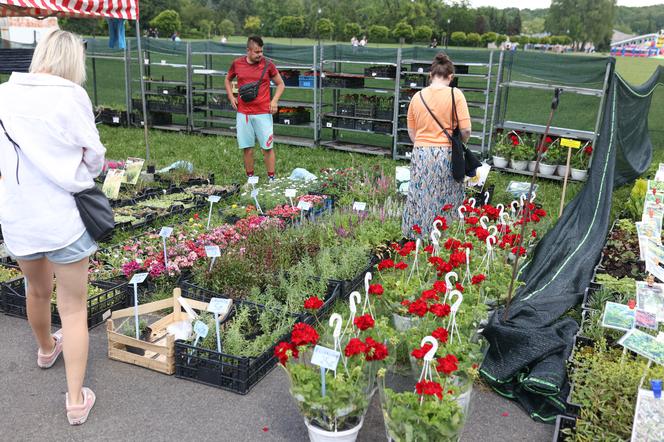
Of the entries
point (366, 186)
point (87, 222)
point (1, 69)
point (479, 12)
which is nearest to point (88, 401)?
point (87, 222)

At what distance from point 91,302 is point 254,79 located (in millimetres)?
3717

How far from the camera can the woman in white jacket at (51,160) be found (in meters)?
2.60

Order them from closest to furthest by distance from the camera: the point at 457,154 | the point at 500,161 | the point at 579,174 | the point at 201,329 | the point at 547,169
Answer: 1. the point at 201,329
2. the point at 457,154
3. the point at 579,174
4. the point at 547,169
5. the point at 500,161

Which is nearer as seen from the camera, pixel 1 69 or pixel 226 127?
pixel 1 69

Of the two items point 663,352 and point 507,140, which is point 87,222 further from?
point 507,140

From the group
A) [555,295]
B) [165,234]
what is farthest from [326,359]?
[555,295]

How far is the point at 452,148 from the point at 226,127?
8.44m

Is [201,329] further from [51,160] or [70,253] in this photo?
[51,160]

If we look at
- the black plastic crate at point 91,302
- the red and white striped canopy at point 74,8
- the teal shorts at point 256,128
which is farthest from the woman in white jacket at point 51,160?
the red and white striped canopy at point 74,8

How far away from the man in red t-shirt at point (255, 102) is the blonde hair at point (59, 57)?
4.13 meters

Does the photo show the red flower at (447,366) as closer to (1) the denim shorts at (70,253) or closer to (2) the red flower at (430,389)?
(2) the red flower at (430,389)

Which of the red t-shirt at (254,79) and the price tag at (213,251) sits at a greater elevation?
the red t-shirt at (254,79)

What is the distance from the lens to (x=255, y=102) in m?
6.88

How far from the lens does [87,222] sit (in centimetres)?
274
